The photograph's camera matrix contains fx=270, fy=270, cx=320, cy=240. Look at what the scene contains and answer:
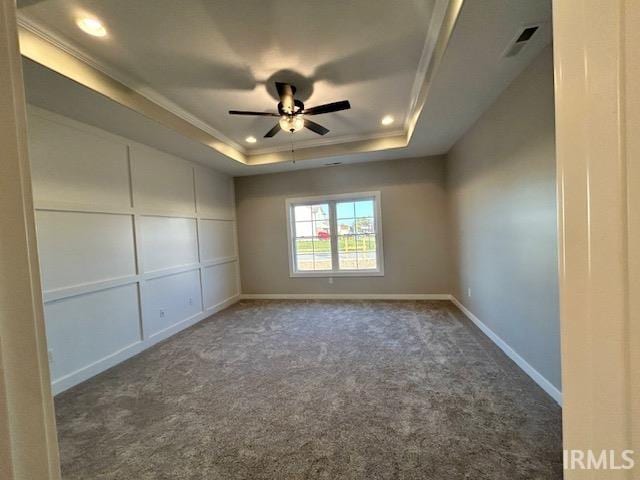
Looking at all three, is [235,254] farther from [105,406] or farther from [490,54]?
[490,54]

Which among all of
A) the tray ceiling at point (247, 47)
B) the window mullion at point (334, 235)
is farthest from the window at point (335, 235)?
the tray ceiling at point (247, 47)

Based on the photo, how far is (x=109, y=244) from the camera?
304 cm

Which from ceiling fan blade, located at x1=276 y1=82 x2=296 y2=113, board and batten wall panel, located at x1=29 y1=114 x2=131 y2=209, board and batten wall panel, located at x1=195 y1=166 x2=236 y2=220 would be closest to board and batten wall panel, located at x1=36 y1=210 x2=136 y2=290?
board and batten wall panel, located at x1=29 y1=114 x2=131 y2=209

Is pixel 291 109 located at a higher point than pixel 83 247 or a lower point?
higher

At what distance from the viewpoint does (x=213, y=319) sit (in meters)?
4.49

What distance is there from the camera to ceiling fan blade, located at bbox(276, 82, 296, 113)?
2.59 metres

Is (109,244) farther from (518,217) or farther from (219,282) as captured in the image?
(518,217)

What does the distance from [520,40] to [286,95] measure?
1902 millimetres

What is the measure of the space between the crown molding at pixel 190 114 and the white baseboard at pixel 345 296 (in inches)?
105

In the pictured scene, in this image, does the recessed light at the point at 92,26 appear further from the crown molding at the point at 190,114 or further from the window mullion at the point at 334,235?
the window mullion at the point at 334,235

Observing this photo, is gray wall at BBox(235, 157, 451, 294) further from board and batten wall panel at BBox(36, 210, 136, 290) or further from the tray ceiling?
board and batten wall panel at BBox(36, 210, 136, 290)

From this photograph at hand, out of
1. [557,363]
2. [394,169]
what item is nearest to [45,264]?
[557,363]

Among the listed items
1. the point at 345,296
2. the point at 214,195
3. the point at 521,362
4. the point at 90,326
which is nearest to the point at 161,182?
the point at 214,195

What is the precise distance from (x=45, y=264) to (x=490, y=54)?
4107 mm
